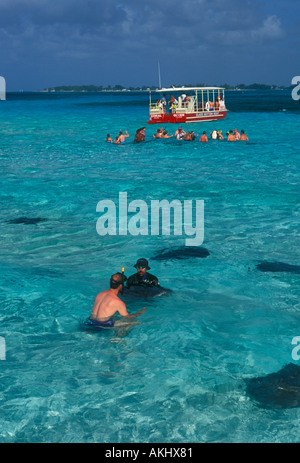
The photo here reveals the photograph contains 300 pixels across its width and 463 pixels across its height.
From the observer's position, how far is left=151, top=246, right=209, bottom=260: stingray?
12.2 m

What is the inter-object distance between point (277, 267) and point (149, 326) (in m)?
4.03

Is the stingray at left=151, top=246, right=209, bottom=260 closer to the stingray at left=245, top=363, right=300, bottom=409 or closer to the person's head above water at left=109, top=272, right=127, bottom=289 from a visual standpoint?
the person's head above water at left=109, top=272, right=127, bottom=289

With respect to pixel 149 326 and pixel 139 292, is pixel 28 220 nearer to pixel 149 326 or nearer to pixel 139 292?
pixel 139 292

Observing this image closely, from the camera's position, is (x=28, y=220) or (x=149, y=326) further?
(x=28, y=220)

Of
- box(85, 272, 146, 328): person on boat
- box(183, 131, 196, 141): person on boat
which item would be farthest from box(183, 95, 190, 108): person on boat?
box(85, 272, 146, 328): person on boat

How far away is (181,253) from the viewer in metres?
12.5

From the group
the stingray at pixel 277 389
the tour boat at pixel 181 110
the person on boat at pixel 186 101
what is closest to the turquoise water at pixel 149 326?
the stingray at pixel 277 389

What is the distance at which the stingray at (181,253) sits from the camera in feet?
40.2

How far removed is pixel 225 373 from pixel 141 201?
11745 millimetres

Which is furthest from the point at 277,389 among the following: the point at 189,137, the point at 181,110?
the point at 181,110

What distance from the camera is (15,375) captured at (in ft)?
24.3

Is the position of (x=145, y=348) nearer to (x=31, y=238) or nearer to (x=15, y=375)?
(x=15, y=375)

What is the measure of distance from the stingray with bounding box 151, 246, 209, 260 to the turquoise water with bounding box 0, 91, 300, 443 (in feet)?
0.85
